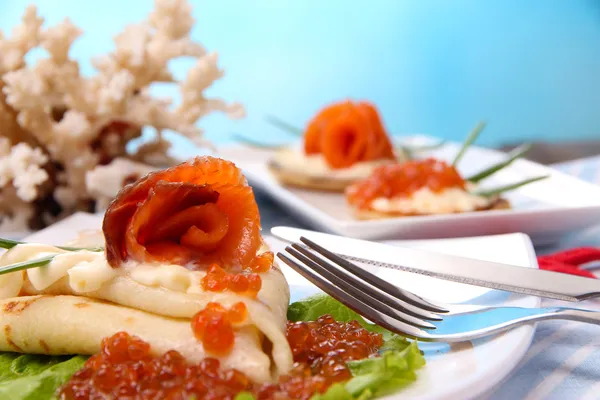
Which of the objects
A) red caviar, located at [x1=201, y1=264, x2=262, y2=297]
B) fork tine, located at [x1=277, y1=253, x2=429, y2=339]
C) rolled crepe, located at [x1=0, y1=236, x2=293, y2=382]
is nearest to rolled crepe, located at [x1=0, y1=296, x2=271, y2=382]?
rolled crepe, located at [x1=0, y1=236, x2=293, y2=382]

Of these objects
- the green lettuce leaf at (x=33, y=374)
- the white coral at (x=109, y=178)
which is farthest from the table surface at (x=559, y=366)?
the white coral at (x=109, y=178)

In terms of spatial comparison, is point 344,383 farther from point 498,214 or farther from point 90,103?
point 90,103

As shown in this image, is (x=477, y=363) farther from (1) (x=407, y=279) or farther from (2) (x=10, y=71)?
(2) (x=10, y=71)

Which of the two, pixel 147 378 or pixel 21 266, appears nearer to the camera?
pixel 147 378

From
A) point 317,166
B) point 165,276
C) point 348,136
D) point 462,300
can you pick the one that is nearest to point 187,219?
point 165,276

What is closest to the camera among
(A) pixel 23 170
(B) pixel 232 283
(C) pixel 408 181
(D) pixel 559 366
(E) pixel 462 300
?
(B) pixel 232 283

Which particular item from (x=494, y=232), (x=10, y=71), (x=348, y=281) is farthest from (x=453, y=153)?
(x=348, y=281)

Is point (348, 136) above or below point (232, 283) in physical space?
below
